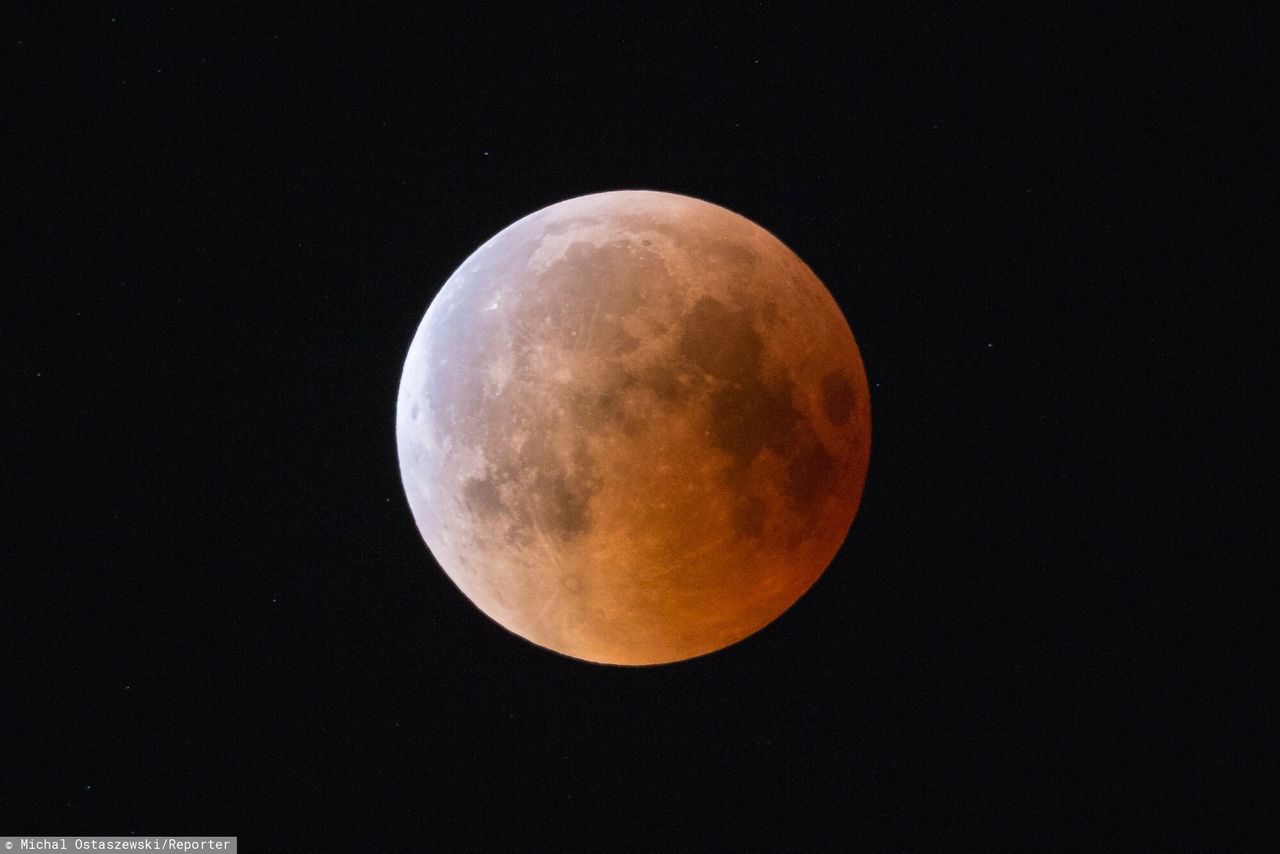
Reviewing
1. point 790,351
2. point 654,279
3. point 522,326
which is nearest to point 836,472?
point 790,351

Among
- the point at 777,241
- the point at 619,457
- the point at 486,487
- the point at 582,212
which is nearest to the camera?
the point at 619,457

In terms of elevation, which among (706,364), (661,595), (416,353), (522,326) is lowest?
(661,595)

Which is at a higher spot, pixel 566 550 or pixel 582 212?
pixel 582 212

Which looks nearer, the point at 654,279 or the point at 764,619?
the point at 654,279

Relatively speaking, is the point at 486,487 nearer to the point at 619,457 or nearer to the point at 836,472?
the point at 619,457

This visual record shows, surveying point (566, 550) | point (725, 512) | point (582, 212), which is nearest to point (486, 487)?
point (566, 550)

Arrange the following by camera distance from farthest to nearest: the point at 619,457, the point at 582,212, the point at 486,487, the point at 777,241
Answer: the point at 777,241, the point at 582,212, the point at 486,487, the point at 619,457
